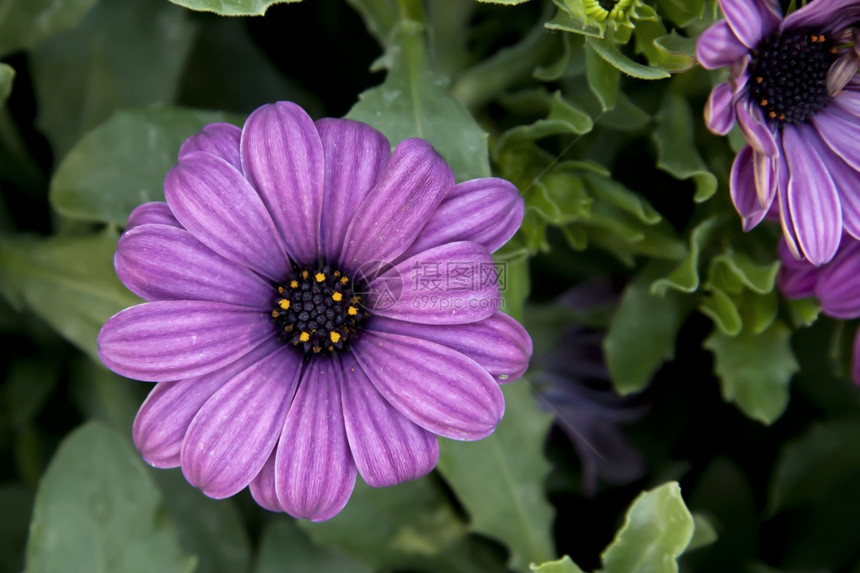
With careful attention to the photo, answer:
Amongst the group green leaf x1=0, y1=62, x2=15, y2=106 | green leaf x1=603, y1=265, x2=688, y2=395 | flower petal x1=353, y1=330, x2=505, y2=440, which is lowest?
green leaf x1=603, y1=265, x2=688, y2=395

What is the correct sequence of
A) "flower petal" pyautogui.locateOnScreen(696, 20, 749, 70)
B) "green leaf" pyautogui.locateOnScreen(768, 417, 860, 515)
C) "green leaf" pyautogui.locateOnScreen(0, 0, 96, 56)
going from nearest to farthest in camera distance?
"flower petal" pyautogui.locateOnScreen(696, 20, 749, 70) < "green leaf" pyautogui.locateOnScreen(0, 0, 96, 56) < "green leaf" pyautogui.locateOnScreen(768, 417, 860, 515)

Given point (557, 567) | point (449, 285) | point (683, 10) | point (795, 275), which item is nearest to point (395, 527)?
point (557, 567)

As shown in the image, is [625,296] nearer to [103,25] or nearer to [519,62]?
[519,62]

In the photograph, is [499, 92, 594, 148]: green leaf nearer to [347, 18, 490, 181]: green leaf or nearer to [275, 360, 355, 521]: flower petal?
[347, 18, 490, 181]: green leaf

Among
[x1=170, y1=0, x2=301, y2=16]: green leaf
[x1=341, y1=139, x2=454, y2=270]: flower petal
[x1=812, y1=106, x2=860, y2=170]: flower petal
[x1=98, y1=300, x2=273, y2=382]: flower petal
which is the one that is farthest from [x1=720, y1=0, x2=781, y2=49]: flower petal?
[x1=98, y1=300, x2=273, y2=382]: flower petal

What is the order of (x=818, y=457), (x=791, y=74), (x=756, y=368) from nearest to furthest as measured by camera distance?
(x=791, y=74) < (x=756, y=368) < (x=818, y=457)

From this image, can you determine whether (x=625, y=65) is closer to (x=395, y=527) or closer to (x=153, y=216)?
(x=153, y=216)

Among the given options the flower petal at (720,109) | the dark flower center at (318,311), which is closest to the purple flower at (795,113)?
the flower petal at (720,109)

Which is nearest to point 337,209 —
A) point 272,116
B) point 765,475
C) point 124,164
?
point 272,116
